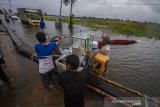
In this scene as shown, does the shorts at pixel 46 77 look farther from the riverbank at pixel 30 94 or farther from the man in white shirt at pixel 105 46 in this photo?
the man in white shirt at pixel 105 46

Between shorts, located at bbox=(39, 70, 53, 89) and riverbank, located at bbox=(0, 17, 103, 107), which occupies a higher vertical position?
shorts, located at bbox=(39, 70, 53, 89)

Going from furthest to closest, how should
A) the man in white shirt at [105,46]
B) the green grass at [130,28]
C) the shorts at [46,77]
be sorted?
the green grass at [130,28]
the man in white shirt at [105,46]
the shorts at [46,77]

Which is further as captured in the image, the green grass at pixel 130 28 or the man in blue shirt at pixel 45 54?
the green grass at pixel 130 28

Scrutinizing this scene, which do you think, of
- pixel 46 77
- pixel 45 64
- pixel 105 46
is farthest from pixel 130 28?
pixel 45 64

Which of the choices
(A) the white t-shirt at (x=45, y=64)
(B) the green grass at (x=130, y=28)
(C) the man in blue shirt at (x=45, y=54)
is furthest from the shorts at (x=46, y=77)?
(B) the green grass at (x=130, y=28)

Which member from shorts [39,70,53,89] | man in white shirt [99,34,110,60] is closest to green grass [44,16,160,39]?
man in white shirt [99,34,110,60]

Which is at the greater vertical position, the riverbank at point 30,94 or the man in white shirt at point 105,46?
the man in white shirt at point 105,46

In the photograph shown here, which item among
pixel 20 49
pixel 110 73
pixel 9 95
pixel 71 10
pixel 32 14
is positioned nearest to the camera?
pixel 9 95

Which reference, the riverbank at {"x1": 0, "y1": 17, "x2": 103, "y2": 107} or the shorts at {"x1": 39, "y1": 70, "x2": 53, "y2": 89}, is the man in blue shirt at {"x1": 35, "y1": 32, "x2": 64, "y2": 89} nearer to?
the shorts at {"x1": 39, "y1": 70, "x2": 53, "y2": 89}

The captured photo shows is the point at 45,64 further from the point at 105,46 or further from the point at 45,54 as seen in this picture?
the point at 105,46

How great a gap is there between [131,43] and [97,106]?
14456mm

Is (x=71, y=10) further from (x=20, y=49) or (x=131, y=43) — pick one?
Answer: (x=20, y=49)

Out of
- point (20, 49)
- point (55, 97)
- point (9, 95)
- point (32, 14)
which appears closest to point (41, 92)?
point (55, 97)

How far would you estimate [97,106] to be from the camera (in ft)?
15.1
